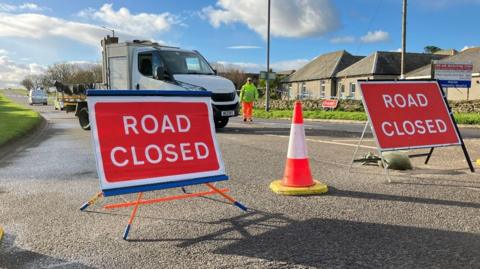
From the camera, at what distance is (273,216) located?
4.84 m

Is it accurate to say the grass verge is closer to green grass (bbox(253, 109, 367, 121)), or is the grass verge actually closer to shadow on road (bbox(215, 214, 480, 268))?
green grass (bbox(253, 109, 367, 121))

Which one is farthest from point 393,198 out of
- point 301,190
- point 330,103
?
point 330,103

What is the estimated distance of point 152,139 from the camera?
481 cm

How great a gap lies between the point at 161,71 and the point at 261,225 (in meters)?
9.39

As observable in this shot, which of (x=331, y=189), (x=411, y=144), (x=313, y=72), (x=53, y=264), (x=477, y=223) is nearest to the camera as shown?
(x=53, y=264)

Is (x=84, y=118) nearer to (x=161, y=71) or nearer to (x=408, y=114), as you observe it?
(x=161, y=71)

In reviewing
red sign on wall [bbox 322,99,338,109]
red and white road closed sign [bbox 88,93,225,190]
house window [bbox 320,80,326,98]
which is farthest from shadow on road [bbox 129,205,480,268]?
house window [bbox 320,80,326,98]

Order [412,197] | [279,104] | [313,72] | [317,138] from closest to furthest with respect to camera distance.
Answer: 1. [412,197]
2. [317,138]
3. [279,104]
4. [313,72]

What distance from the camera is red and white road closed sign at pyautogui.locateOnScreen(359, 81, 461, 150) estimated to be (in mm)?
6738

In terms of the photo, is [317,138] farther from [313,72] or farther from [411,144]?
[313,72]

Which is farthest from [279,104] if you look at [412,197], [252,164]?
[412,197]

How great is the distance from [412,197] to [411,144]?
1435mm

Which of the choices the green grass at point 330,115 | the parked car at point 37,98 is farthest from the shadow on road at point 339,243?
the parked car at point 37,98

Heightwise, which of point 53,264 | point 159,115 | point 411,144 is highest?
point 159,115
